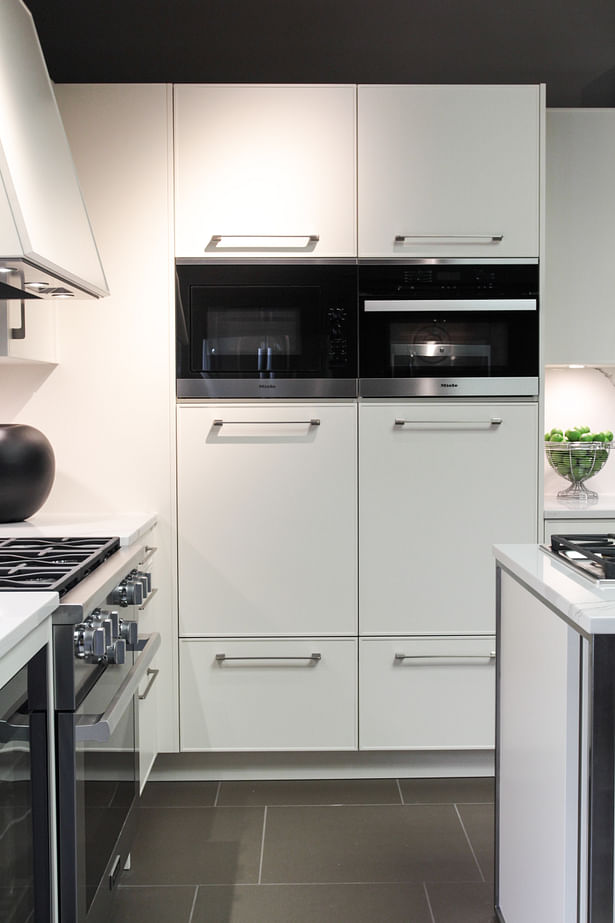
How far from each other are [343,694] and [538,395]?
119 cm

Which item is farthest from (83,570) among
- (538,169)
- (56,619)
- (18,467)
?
(538,169)

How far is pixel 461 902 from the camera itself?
2.19 meters

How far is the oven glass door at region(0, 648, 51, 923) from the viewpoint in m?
1.31

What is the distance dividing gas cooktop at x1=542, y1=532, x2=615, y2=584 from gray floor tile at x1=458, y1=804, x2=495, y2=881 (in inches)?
39.7

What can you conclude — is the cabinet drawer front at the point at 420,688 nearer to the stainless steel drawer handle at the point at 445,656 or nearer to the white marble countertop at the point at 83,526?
the stainless steel drawer handle at the point at 445,656

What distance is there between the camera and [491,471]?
9.33 feet

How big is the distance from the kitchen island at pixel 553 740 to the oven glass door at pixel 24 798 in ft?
2.93

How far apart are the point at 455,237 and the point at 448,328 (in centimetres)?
29

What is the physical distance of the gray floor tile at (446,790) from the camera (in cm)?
277

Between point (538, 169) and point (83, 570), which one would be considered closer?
point (83, 570)

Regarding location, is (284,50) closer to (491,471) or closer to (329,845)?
(491,471)

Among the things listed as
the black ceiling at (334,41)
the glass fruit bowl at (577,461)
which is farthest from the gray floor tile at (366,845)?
the black ceiling at (334,41)

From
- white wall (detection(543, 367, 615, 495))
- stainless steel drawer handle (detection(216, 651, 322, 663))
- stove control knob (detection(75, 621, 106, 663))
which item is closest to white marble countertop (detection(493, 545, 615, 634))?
stove control knob (detection(75, 621, 106, 663))

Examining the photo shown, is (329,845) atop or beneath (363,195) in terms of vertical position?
beneath
